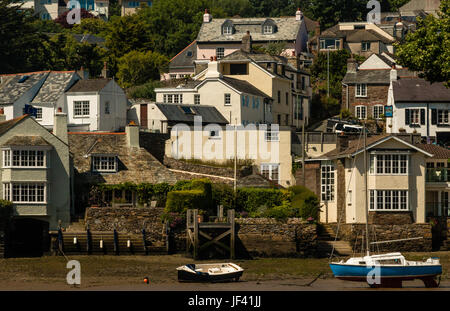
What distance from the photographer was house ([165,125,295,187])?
77.2m

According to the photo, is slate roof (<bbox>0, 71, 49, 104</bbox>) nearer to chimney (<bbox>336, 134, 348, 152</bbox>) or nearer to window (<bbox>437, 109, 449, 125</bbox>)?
chimney (<bbox>336, 134, 348, 152</bbox>)

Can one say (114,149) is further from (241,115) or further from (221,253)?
(241,115)

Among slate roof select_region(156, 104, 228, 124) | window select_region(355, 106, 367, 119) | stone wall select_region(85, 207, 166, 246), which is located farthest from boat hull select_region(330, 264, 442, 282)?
window select_region(355, 106, 367, 119)

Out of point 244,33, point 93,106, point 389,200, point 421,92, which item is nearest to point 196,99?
point 93,106

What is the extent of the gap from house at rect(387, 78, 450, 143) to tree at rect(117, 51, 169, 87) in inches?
1215

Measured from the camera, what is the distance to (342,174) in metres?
69.1

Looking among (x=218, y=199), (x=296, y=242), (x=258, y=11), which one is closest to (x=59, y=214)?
(x=218, y=199)

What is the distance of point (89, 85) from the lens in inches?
3378

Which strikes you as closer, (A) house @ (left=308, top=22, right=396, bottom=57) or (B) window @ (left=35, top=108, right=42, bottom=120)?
(B) window @ (left=35, top=108, right=42, bottom=120)

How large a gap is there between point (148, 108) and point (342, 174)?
2082cm

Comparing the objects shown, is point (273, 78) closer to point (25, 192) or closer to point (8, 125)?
point (8, 125)

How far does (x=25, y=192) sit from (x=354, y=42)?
6492 cm

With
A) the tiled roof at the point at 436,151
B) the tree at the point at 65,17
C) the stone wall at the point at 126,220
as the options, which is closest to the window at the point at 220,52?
the tiled roof at the point at 436,151

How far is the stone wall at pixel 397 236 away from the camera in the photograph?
64.9m
